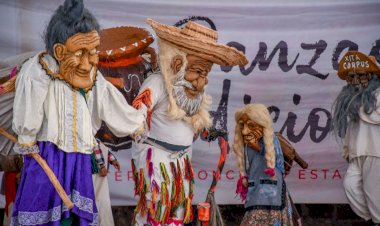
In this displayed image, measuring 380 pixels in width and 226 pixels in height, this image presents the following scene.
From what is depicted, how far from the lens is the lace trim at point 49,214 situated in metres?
4.14

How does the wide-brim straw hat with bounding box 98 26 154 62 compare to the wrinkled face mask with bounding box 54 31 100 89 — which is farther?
the wide-brim straw hat with bounding box 98 26 154 62

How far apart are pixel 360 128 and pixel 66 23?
120 inches

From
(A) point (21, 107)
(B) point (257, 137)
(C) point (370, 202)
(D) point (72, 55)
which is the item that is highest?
(D) point (72, 55)

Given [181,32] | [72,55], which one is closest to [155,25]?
[181,32]

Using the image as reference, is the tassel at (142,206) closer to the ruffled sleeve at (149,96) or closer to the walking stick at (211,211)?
the walking stick at (211,211)

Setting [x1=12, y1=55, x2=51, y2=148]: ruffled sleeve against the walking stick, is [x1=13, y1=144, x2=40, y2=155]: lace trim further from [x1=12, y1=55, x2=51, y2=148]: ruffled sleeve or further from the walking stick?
the walking stick

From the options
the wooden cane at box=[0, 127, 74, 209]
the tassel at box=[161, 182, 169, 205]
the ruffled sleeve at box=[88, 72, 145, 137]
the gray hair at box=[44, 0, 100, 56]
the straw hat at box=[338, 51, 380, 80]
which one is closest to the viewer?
the wooden cane at box=[0, 127, 74, 209]

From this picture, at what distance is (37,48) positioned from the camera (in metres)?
6.27

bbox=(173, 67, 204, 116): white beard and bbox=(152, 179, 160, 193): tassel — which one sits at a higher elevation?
bbox=(173, 67, 204, 116): white beard

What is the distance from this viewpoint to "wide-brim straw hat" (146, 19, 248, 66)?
5.06 meters

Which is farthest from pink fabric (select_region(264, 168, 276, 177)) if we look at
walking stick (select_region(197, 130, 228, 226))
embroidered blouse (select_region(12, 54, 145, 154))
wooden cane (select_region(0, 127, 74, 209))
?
wooden cane (select_region(0, 127, 74, 209))

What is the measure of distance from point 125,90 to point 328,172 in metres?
2.15

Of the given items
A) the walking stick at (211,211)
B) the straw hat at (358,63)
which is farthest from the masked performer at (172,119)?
the straw hat at (358,63)

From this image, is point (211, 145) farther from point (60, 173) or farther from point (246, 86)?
point (60, 173)
